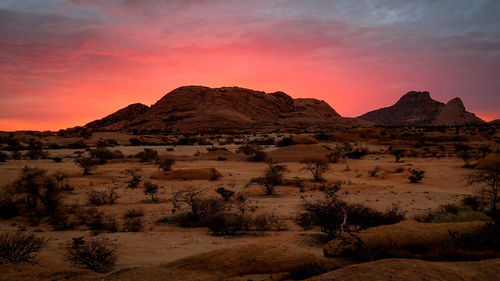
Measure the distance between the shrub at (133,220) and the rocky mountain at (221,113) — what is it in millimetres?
73645

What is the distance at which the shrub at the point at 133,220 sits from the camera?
1088cm

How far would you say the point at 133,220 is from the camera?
38.4 ft

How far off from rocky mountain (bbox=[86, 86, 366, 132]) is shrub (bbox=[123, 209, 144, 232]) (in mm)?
73645

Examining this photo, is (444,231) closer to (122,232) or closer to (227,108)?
(122,232)

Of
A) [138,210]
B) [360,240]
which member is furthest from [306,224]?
[138,210]

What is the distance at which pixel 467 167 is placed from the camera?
22.7 meters

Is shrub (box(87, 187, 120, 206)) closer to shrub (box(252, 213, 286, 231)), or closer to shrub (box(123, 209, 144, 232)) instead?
shrub (box(123, 209, 144, 232))

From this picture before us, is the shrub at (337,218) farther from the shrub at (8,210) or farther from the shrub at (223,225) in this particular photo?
the shrub at (8,210)

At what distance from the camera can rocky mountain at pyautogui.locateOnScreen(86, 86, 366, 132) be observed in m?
96.1

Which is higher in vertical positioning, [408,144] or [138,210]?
[408,144]

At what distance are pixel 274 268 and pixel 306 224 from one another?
16.4ft

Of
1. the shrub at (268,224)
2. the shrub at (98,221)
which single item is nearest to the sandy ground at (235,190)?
the shrub at (268,224)

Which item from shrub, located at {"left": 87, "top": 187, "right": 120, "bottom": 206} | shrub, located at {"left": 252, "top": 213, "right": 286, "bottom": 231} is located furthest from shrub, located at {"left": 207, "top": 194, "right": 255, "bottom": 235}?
shrub, located at {"left": 87, "top": 187, "right": 120, "bottom": 206}

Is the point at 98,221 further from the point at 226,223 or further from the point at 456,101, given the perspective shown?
the point at 456,101
